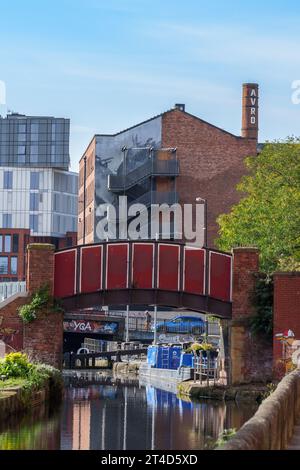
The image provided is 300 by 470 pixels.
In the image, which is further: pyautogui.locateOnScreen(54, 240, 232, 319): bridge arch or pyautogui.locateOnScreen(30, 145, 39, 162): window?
pyautogui.locateOnScreen(30, 145, 39, 162): window

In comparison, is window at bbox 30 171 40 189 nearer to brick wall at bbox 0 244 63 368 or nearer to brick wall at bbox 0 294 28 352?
brick wall at bbox 0 244 63 368

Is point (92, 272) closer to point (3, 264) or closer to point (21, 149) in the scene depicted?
point (3, 264)

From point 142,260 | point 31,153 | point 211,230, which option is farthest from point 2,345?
point 31,153

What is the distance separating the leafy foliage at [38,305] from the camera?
4609 centimetres

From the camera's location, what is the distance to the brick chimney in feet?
300

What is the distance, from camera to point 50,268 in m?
46.8

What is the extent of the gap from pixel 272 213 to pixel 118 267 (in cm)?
939

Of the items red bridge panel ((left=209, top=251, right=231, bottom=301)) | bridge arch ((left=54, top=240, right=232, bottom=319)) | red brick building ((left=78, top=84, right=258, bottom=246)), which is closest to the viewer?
red bridge panel ((left=209, top=251, right=231, bottom=301))

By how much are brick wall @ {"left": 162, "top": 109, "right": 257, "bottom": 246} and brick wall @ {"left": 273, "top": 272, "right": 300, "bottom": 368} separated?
44771mm

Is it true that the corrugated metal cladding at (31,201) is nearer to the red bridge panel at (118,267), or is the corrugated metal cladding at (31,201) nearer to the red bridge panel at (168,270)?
the red bridge panel at (118,267)

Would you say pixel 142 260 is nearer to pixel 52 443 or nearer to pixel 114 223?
pixel 52 443

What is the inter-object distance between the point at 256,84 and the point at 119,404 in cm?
5445

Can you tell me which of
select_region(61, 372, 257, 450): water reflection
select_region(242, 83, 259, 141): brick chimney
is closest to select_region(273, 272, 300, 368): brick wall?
select_region(61, 372, 257, 450): water reflection

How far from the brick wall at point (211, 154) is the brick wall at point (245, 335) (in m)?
42.6
